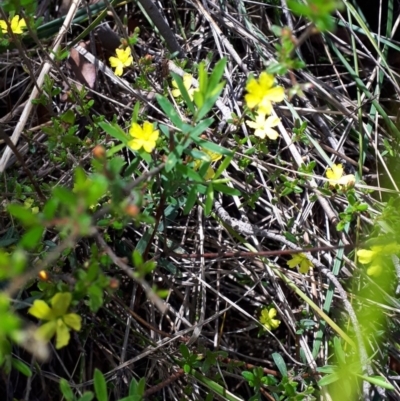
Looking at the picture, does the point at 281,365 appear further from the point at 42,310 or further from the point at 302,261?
the point at 42,310

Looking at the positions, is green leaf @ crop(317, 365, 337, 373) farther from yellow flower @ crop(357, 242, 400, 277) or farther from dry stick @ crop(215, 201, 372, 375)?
A: yellow flower @ crop(357, 242, 400, 277)

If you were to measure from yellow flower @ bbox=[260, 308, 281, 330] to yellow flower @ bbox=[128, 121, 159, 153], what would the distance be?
29.7 inches

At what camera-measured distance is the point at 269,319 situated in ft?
6.06

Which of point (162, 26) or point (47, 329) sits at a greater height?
point (162, 26)

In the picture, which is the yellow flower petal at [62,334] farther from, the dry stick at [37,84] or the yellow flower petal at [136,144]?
the dry stick at [37,84]

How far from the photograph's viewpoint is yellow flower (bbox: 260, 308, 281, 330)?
1832 millimetres

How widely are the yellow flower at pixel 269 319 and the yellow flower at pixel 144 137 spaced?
75 centimetres

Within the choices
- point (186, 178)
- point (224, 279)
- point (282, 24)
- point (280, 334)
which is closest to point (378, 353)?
point (280, 334)

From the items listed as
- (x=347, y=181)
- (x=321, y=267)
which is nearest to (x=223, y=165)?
(x=347, y=181)

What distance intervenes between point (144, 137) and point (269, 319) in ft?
2.60

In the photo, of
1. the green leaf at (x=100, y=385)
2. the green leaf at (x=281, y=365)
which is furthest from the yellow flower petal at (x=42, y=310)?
the green leaf at (x=281, y=365)

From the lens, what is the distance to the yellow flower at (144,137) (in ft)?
4.58

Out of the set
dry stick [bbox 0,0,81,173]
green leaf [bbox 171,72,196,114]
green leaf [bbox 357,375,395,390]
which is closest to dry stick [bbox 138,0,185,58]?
dry stick [bbox 0,0,81,173]

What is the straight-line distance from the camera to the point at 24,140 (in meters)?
2.03
